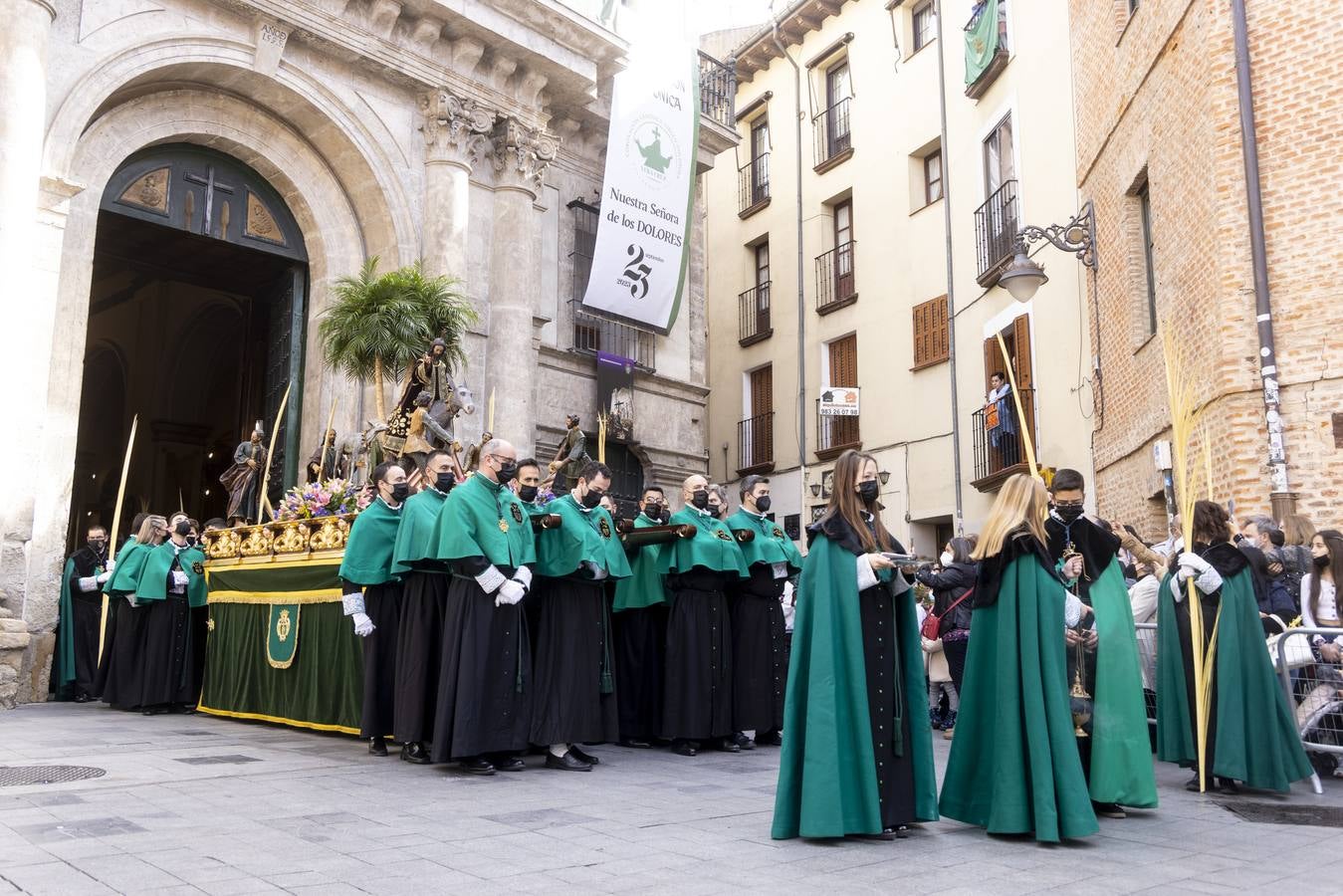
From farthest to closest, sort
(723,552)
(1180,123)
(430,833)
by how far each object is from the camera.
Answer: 1. (1180,123)
2. (723,552)
3. (430,833)

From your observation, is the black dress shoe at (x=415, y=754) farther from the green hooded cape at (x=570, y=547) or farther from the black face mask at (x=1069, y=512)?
the black face mask at (x=1069, y=512)

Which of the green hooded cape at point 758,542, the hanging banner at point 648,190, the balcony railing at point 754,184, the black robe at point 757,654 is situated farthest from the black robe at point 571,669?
the balcony railing at point 754,184

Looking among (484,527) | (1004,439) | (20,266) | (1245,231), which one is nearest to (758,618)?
(484,527)

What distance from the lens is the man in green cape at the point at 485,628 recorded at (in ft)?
23.7

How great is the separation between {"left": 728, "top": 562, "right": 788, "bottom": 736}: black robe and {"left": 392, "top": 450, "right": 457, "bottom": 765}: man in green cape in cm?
247

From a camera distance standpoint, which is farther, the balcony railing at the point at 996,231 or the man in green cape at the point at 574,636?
the balcony railing at the point at 996,231

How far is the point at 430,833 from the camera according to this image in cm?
515

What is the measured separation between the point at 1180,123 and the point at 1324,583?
244 inches

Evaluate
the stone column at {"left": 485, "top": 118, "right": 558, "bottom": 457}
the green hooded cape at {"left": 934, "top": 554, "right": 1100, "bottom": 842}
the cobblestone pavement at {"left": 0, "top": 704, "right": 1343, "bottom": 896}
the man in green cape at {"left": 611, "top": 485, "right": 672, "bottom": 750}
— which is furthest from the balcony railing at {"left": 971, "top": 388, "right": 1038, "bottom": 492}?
the green hooded cape at {"left": 934, "top": 554, "right": 1100, "bottom": 842}

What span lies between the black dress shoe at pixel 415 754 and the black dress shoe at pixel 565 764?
78cm

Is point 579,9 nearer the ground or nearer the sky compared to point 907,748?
nearer the sky

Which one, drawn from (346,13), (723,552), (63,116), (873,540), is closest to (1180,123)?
(723,552)

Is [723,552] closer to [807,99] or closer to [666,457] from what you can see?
[666,457]

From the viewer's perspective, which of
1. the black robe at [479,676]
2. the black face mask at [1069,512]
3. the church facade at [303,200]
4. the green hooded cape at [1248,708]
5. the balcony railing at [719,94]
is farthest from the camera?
the balcony railing at [719,94]
